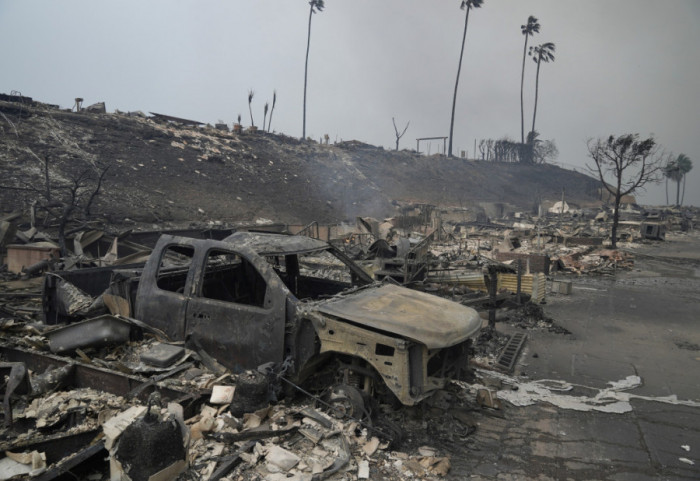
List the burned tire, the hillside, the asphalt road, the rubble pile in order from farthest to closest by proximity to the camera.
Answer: the hillside < the asphalt road < the burned tire < the rubble pile

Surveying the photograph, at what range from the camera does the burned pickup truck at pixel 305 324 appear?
10.7 feet

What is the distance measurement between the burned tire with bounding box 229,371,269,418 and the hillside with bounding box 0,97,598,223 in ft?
45.0

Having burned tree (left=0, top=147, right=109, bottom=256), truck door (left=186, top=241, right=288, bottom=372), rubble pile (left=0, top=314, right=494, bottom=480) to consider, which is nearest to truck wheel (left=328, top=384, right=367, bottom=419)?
rubble pile (left=0, top=314, right=494, bottom=480)

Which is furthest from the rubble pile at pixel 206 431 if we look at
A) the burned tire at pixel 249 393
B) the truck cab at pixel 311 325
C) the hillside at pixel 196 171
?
the hillside at pixel 196 171

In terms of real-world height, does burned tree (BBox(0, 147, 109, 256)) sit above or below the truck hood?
above

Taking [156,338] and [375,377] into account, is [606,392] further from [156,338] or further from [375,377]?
[156,338]

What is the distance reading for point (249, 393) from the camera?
3.22 m

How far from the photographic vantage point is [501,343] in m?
6.67

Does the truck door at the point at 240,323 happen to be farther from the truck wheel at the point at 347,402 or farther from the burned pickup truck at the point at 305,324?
the truck wheel at the point at 347,402

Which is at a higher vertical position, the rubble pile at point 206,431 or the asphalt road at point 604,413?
the rubble pile at point 206,431

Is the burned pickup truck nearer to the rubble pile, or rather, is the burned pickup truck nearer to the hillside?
the rubble pile

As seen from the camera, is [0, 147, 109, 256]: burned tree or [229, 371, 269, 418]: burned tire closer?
[229, 371, 269, 418]: burned tire

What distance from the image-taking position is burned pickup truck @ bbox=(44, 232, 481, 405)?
3.27 meters

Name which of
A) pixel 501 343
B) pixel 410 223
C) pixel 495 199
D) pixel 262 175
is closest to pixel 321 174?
pixel 262 175
